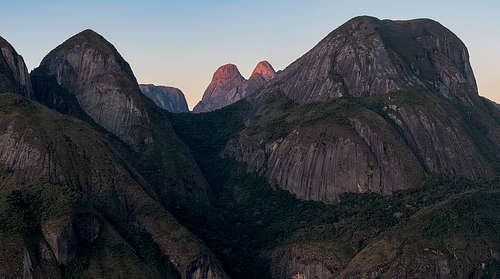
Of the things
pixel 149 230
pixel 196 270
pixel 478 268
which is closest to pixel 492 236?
pixel 478 268

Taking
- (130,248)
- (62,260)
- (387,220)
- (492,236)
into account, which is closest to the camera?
(62,260)

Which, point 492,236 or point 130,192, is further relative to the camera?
point 130,192

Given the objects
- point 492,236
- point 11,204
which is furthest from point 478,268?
point 11,204

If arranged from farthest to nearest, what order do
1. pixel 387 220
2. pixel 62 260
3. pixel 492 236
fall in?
pixel 387 220 < pixel 492 236 < pixel 62 260

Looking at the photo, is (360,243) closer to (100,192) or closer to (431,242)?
(431,242)

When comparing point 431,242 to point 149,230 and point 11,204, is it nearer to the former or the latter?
point 149,230

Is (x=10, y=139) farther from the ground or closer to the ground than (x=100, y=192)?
farther from the ground

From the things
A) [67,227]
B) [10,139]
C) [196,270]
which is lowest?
[196,270]
